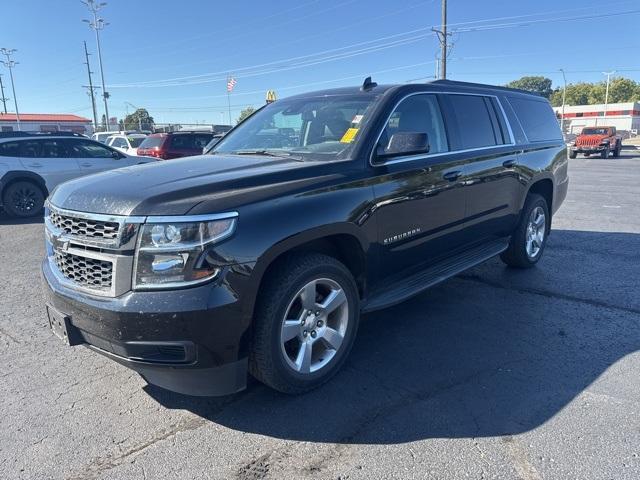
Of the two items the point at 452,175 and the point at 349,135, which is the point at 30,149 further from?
the point at 452,175

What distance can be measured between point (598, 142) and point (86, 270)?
108ft

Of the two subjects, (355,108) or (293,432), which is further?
(355,108)

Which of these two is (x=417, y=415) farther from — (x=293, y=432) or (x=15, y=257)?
(x=15, y=257)

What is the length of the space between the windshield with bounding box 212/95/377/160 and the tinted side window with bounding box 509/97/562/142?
8.13ft

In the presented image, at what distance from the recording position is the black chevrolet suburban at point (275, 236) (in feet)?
8.40

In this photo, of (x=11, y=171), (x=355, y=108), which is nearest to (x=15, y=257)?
(x=11, y=171)

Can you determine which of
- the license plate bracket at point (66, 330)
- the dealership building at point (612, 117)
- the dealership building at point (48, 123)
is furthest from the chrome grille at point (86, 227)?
the dealership building at point (612, 117)

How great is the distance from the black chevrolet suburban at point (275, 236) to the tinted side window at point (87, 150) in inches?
307

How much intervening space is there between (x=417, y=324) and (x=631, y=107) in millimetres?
93911

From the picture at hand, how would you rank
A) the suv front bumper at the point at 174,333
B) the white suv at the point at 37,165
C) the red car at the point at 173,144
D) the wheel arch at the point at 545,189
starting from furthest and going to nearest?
the red car at the point at 173,144
the white suv at the point at 37,165
the wheel arch at the point at 545,189
the suv front bumper at the point at 174,333

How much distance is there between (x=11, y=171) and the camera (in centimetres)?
1002

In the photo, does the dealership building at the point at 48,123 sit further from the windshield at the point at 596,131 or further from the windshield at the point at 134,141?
the windshield at the point at 596,131

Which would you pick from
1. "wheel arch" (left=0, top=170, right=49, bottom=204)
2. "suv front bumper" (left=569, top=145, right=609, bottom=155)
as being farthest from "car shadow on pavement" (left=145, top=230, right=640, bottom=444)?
"suv front bumper" (left=569, top=145, right=609, bottom=155)

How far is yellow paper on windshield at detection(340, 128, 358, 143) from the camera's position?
3.64 metres
